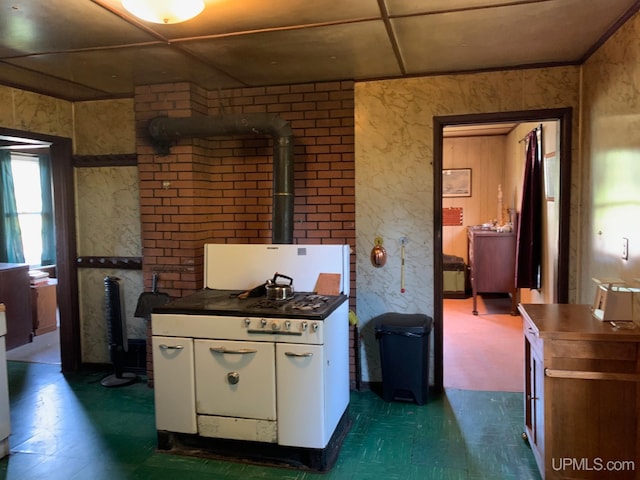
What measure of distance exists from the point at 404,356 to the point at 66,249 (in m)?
3.06

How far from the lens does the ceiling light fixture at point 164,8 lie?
1.97 m

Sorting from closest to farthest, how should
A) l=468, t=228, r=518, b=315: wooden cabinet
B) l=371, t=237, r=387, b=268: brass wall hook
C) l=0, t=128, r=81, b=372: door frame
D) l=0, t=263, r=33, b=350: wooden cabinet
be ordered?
l=371, t=237, r=387, b=268: brass wall hook, l=0, t=128, r=81, b=372: door frame, l=0, t=263, r=33, b=350: wooden cabinet, l=468, t=228, r=518, b=315: wooden cabinet

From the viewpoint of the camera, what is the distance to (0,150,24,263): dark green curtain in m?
6.55

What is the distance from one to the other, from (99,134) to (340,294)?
8.87ft

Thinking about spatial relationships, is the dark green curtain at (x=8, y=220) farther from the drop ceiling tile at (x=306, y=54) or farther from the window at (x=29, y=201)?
the drop ceiling tile at (x=306, y=54)

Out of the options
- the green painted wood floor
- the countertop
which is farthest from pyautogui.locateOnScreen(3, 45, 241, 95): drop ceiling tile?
the countertop

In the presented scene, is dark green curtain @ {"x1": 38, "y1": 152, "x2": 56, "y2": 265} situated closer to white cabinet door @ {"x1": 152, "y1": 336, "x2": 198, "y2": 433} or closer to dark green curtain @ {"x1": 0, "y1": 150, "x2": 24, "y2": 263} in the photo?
dark green curtain @ {"x1": 0, "y1": 150, "x2": 24, "y2": 263}

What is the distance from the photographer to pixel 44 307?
5723mm

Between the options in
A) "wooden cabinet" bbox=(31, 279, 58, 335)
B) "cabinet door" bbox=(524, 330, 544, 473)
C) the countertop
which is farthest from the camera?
"wooden cabinet" bbox=(31, 279, 58, 335)

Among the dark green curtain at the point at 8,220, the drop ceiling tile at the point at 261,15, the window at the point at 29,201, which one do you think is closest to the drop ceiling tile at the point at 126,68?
the drop ceiling tile at the point at 261,15

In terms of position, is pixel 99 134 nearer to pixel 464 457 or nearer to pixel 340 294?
pixel 340 294

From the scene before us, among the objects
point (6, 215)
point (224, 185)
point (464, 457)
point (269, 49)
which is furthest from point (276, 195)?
point (6, 215)

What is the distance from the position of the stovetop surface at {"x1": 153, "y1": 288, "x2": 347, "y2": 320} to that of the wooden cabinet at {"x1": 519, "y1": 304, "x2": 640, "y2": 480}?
1.13m

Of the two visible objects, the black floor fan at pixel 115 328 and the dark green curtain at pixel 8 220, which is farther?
the dark green curtain at pixel 8 220
